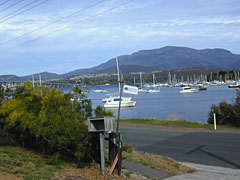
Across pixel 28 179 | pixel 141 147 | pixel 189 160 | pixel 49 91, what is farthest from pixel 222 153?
pixel 28 179

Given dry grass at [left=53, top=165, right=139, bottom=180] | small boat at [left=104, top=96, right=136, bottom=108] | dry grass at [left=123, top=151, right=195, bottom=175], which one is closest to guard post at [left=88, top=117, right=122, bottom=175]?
dry grass at [left=53, top=165, right=139, bottom=180]

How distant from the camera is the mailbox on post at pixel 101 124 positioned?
9.12 meters

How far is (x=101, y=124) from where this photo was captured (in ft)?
30.4

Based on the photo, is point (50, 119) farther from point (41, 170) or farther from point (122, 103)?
point (122, 103)

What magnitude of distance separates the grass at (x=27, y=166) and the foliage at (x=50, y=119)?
624 millimetres

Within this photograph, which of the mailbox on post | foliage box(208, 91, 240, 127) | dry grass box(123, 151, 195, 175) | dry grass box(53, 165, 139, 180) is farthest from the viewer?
foliage box(208, 91, 240, 127)

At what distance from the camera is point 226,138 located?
18.9 m

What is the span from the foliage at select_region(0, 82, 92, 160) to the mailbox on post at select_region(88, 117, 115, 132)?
34cm

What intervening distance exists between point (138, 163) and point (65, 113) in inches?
129

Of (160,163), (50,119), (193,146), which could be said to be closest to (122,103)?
(193,146)

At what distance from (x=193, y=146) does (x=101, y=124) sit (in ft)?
29.3

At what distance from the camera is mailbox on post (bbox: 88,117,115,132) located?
9.12 meters

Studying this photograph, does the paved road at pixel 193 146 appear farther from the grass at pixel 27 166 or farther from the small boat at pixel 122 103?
the small boat at pixel 122 103

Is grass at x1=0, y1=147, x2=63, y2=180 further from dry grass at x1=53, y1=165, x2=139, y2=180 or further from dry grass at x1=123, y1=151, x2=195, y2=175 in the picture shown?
dry grass at x1=123, y1=151, x2=195, y2=175
